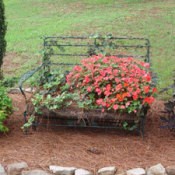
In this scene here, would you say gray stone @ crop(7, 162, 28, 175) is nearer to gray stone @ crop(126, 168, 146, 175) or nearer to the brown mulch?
the brown mulch

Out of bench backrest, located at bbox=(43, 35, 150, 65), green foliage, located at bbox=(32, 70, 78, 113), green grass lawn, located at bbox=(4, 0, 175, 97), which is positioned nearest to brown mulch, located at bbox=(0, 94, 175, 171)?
green foliage, located at bbox=(32, 70, 78, 113)

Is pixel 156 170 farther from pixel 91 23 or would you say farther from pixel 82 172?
pixel 91 23

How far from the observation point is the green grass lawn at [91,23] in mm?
8422

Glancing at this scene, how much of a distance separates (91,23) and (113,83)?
22.3ft

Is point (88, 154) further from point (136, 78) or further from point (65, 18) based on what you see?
point (65, 18)

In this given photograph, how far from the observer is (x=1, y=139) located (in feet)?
14.5

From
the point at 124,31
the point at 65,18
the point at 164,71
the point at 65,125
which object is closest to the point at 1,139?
the point at 65,125

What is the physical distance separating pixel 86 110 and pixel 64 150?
1.63ft

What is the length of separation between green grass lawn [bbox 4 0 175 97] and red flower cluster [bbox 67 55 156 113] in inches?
88.4

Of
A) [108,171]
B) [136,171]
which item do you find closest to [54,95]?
[108,171]

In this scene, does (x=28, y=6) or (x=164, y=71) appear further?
(x=28, y=6)

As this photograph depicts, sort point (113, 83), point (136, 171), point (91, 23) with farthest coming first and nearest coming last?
1. point (91, 23)
2. point (113, 83)
3. point (136, 171)

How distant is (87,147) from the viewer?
13.8 ft

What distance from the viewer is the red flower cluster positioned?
4.23m
